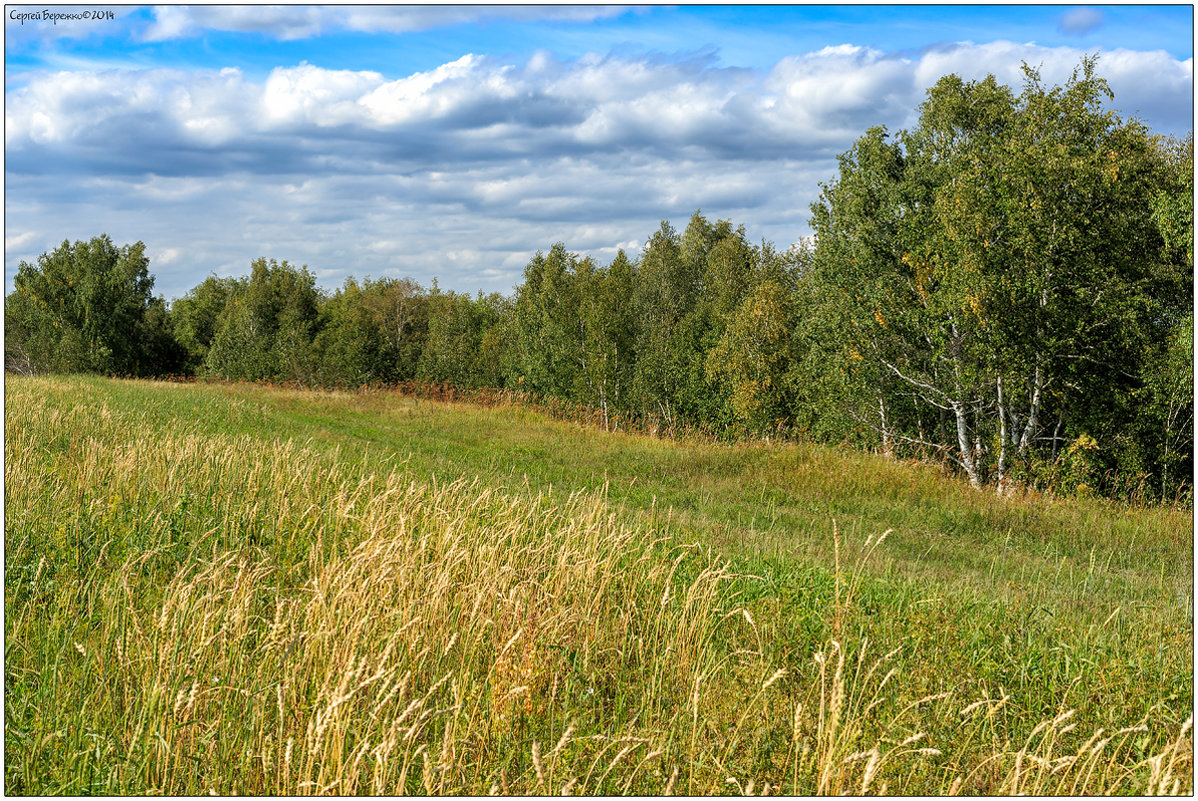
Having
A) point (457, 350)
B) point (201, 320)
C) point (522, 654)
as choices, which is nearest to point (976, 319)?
point (522, 654)

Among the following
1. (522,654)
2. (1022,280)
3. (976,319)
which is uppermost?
(1022,280)

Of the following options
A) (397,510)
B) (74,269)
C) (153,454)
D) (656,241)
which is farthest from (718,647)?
(74,269)

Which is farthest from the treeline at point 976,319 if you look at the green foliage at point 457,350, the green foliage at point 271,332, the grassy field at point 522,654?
the green foliage at point 271,332

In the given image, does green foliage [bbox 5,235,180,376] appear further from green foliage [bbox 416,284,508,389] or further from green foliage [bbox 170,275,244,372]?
green foliage [bbox 416,284,508,389]

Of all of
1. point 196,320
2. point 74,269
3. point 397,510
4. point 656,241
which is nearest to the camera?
point 397,510

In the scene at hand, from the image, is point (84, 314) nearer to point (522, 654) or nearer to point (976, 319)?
point (976, 319)

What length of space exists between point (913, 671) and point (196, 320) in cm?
7638

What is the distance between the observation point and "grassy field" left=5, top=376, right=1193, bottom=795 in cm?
283

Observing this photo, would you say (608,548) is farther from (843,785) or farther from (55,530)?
(55,530)

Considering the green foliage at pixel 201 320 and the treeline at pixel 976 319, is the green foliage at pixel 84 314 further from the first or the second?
the treeline at pixel 976 319

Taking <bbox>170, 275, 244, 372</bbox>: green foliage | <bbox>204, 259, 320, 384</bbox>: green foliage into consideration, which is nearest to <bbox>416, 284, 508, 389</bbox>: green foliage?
<bbox>204, 259, 320, 384</bbox>: green foliage

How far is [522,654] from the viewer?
3.49m

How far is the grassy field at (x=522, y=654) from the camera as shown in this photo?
2834 millimetres

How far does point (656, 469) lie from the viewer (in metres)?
13.3
